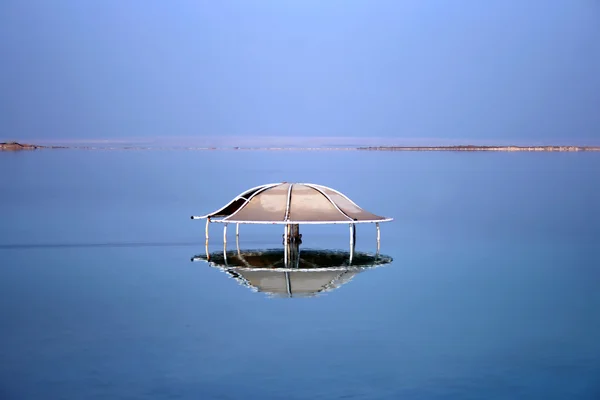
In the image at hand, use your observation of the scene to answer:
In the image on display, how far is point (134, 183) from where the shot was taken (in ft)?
224

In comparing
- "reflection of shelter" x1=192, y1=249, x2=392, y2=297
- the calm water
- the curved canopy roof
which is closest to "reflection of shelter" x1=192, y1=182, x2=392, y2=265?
the curved canopy roof

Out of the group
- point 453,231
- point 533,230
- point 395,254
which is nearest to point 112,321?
point 395,254

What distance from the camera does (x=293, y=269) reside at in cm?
2600

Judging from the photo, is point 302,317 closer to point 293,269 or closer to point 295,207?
point 293,269

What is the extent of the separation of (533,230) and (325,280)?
1632 centimetres

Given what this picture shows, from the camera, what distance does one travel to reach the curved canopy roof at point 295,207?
2608cm

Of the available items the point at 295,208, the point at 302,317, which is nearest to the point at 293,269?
the point at 295,208

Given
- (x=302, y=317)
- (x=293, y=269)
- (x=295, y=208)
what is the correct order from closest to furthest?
(x=302, y=317)
(x=293, y=269)
(x=295, y=208)

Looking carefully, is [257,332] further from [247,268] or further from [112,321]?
[247,268]

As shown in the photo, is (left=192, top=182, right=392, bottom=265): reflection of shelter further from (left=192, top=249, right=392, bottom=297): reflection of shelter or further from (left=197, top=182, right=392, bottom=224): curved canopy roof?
(left=192, top=249, right=392, bottom=297): reflection of shelter

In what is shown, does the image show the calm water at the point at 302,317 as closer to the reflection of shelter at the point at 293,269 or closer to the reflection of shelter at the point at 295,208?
the reflection of shelter at the point at 293,269

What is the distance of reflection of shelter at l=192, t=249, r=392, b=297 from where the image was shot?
77.3 feet

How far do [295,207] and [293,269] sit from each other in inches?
→ 77.3

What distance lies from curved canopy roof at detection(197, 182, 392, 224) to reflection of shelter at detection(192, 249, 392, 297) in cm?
149
